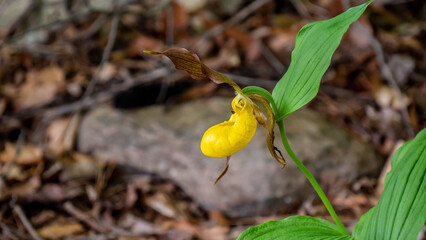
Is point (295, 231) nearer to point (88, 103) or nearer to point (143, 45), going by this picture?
point (88, 103)

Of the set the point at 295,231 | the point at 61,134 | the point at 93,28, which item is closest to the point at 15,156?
the point at 61,134

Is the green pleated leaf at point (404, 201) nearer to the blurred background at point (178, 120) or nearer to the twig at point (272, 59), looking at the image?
the blurred background at point (178, 120)

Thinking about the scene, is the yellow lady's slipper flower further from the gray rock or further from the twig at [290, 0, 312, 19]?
the twig at [290, 0, 312, 19]

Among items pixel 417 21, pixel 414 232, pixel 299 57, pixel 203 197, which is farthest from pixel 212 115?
pixel 417 21

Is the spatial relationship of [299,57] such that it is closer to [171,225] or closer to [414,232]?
[414,232]

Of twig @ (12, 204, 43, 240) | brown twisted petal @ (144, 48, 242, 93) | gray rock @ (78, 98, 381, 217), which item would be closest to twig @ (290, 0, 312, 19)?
gray rock @ (78, 98, 381, 217)

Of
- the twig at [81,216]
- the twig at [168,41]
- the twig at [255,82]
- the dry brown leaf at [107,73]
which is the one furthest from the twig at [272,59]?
the twig at [81,216]
